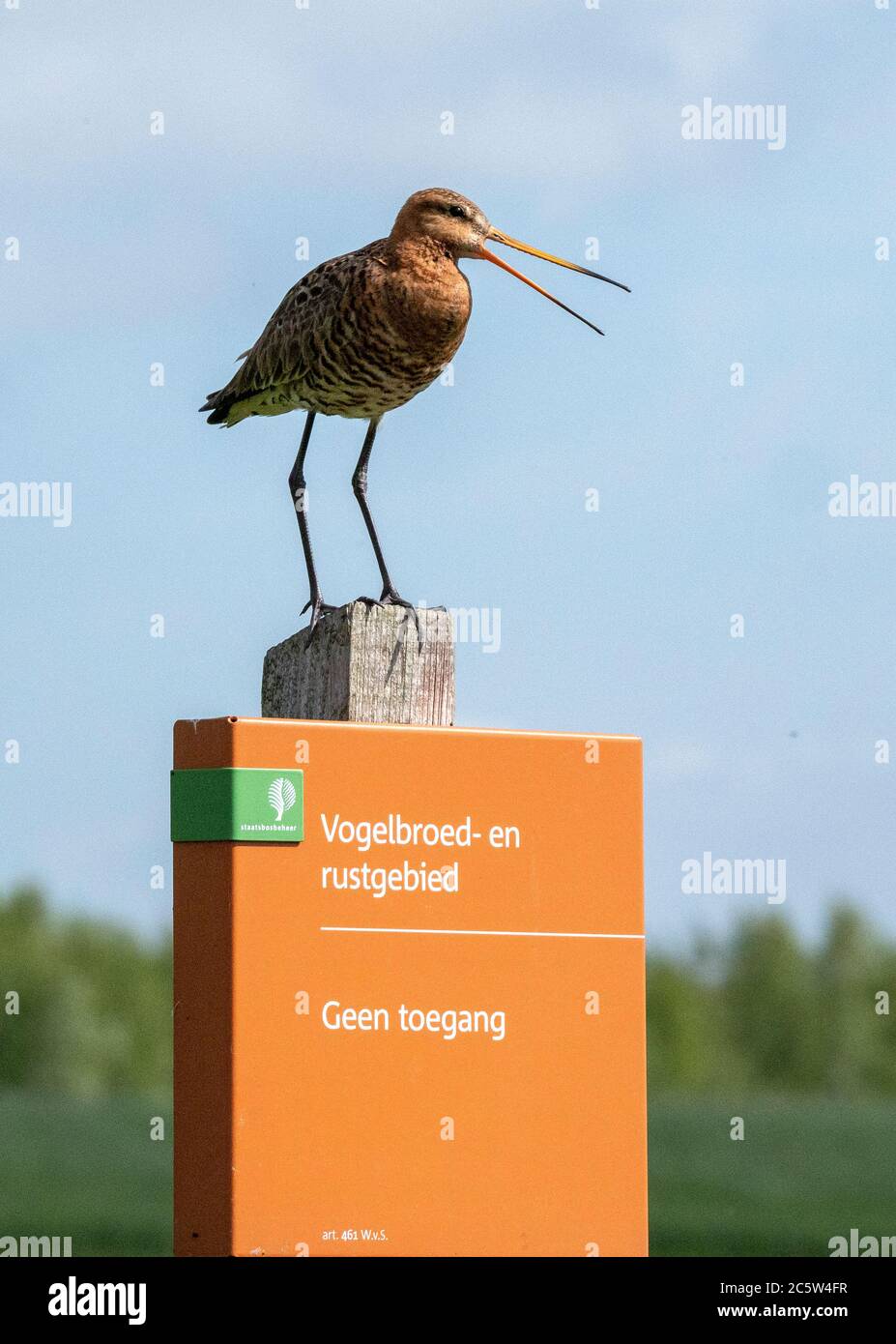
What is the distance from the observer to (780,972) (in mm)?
36188

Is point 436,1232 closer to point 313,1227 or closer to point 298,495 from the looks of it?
point 313,1227

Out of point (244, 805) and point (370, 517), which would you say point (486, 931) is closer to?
point (244, 805)

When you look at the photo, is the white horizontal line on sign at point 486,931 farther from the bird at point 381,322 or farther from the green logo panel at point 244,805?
the bird at point 381,322

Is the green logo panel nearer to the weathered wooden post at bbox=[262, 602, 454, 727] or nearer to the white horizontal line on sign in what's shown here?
the white horizontal line on sign

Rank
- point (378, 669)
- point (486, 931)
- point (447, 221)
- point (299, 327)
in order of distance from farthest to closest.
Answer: point (299, 327)
point (447, 221)
point (378, 669)
point (486, 931)

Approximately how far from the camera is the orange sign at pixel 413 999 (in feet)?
18.0

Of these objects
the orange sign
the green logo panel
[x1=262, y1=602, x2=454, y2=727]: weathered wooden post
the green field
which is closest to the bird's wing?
[x1=262, y1=602, x2=454, y2=727]: weathered wooden post

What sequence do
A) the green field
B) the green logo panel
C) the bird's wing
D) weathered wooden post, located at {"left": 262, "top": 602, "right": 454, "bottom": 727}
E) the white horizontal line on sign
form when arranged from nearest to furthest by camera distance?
the green logo panel
the white horizontal line on sign
weathered wooden post, located at {"left": 262, "top": 602, "right": 454, "bottom": 727}
the bird's wing
the green field

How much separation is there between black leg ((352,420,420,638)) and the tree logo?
1066mm

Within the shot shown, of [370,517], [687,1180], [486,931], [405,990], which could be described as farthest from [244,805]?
[687,1180]

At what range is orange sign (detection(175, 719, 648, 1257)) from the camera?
548 cm

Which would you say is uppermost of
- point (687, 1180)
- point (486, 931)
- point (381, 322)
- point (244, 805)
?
point (381, 322)

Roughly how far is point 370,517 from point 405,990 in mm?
2307

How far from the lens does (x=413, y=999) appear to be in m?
5.71
